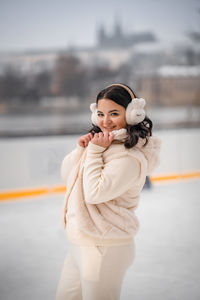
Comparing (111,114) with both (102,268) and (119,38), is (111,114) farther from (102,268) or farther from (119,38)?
(119,38)

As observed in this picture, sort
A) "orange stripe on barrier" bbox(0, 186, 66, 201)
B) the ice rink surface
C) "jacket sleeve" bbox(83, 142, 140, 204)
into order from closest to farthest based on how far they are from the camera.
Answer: "jacket sleeve" bbox(83, 142, 140, 204), the ice rink surface, "orange stripe on barrier" bbox(0, 186, 66, 201)

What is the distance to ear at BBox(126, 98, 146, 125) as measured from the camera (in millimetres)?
1364

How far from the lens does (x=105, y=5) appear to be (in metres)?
5.26

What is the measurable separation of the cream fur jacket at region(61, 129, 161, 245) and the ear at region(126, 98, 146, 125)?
6cm

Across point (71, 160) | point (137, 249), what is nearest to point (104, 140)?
point (71, 160)

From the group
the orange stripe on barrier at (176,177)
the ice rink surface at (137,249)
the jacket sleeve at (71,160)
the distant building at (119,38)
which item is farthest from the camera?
the orange stripe on barrier at (176,177)

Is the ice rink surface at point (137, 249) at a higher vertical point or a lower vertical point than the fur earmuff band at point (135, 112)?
lower

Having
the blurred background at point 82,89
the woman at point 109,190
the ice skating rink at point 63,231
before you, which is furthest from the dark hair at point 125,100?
the blurred background at point 82,89

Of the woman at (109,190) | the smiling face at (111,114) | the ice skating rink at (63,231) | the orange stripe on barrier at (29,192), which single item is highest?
the smiling face at (111,114)

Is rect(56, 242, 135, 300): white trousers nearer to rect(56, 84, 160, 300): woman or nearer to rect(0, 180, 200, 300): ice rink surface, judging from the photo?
rect(56, 84, 160, 300): woman

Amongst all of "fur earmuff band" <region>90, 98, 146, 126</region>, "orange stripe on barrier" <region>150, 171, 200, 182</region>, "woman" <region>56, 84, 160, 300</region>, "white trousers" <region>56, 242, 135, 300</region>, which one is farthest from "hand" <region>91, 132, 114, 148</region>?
"orange stripe on barrier" <region>150, 171, 200, 182</region>

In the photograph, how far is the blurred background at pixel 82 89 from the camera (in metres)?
4.41

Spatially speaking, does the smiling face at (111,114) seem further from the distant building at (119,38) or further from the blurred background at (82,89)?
the distant building at (119,38)

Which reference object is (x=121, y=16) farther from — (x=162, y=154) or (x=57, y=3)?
(x=162, y=154)
